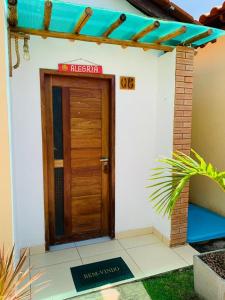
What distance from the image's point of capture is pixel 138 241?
11.0 feet

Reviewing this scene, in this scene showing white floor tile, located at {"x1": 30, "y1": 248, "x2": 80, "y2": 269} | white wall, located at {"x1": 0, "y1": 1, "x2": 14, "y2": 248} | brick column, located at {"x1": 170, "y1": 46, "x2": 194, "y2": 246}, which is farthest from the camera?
brick column, located at {"x1": 170, "y1": 46, "x2": 194, "y2": 246}

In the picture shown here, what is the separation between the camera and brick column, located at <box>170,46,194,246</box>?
2.94 m

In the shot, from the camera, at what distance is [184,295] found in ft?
7.56

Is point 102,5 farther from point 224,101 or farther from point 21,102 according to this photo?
point 224,101

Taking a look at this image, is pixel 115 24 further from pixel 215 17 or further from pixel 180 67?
pixel 215 17

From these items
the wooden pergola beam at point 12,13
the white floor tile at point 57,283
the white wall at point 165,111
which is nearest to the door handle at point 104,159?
the white wall at point 165,111

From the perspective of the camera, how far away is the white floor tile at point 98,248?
10.0ft

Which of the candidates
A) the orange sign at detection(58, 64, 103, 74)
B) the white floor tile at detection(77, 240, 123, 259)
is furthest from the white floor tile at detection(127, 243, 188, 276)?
the orange sign at detection(58, 64, 103, 74)

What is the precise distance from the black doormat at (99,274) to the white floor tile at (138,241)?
387mm

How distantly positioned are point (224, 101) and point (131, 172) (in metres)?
2.09

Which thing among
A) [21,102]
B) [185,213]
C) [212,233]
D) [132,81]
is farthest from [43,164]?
[212,233]

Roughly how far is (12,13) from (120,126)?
1.79 m

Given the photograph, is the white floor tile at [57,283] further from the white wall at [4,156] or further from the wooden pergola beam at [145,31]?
the wooden pergola beam at [145,31]

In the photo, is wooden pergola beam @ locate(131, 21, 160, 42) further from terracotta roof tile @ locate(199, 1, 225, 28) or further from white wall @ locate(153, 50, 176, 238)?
terracotta roof tile @ locate(199, 1, 225, 28)
